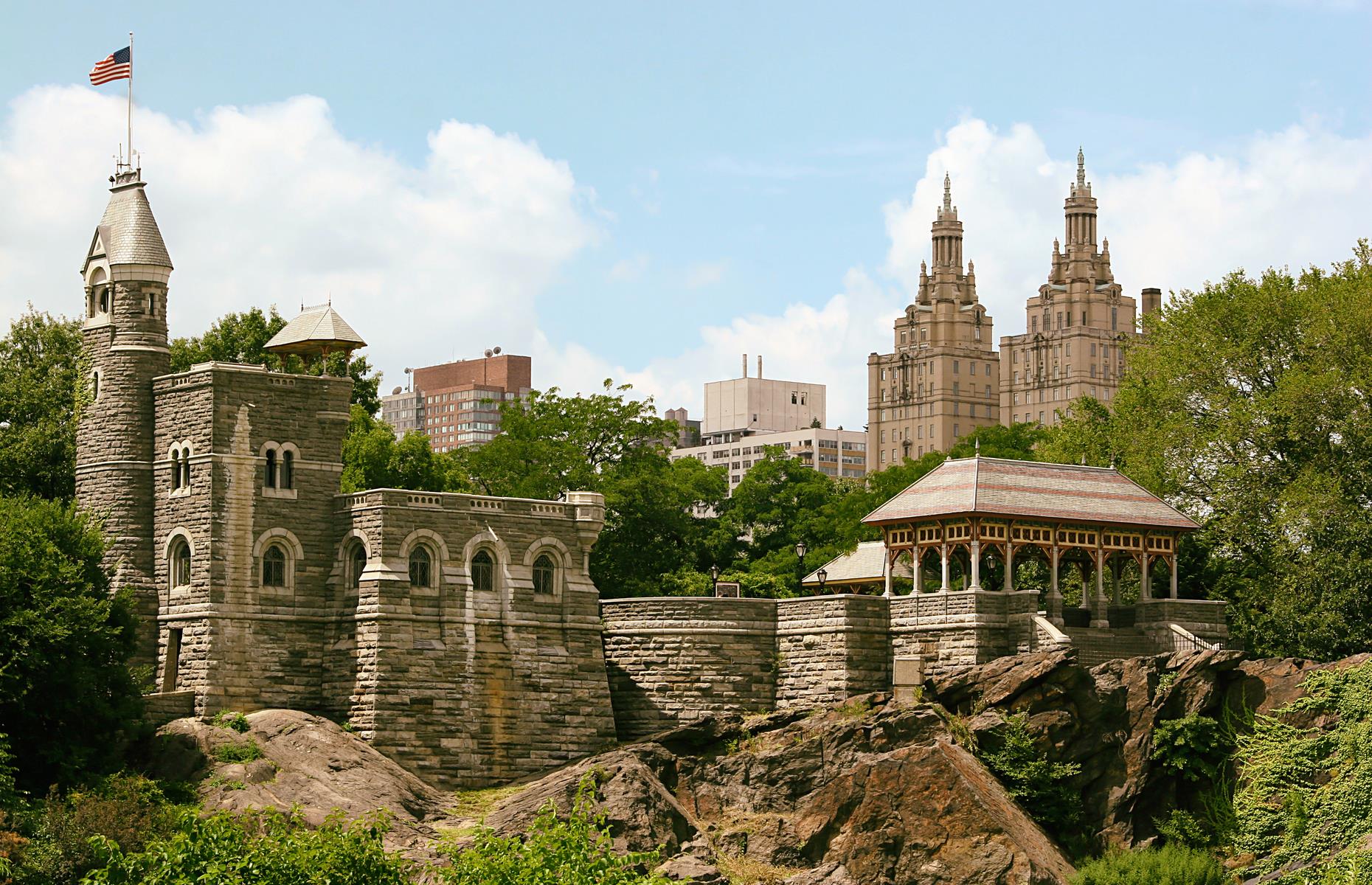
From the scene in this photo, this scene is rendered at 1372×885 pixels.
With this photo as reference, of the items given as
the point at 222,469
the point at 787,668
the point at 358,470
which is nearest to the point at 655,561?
the point at 358,470

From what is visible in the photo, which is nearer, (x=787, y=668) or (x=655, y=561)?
(x=787, y=668)

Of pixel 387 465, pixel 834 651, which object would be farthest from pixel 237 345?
pixel 834 651

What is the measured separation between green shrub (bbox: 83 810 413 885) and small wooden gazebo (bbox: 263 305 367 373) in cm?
1986

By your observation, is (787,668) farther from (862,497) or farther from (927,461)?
(927,461)

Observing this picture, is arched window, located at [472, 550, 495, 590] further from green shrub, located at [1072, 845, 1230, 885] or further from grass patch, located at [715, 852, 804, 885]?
green shrub, located at [1072, 845, 1230, 885]

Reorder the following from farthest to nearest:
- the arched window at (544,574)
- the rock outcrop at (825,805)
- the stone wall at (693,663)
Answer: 1. the arched window at (544,574)
2. the stone wall at (693,663)
3. the rock outcrop at (825,805)

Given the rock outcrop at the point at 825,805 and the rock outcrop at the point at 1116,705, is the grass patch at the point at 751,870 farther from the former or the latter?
the rock outcrop at the point at 1116,705

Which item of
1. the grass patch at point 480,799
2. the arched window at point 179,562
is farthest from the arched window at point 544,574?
the arched window at point 179,562

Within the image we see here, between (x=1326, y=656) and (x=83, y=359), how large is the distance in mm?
35895

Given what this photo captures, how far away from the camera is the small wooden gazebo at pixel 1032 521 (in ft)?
195

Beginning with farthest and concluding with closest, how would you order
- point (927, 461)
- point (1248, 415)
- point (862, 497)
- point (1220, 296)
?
point (927, 461) < point (862, 497) < point (1220, 296) < point (1248, 415)

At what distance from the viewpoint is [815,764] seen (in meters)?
57.0

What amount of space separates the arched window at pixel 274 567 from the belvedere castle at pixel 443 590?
0.08 meters

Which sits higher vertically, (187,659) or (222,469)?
(222,469)
